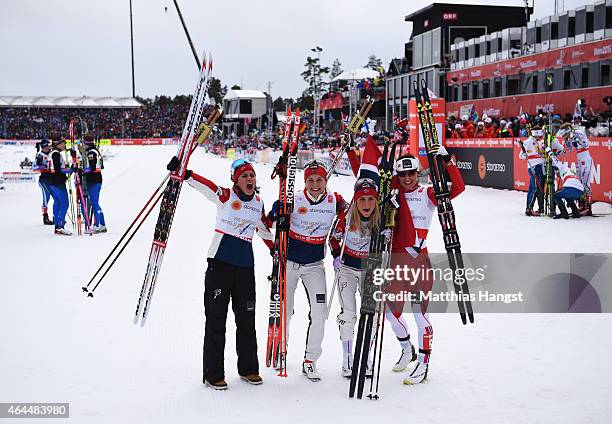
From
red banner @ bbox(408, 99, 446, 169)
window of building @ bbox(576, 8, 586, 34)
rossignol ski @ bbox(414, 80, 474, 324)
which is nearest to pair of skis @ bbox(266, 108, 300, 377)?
rossignol ski @ bbox(414, 80, 474, 324)

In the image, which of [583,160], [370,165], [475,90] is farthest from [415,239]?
[475,90]

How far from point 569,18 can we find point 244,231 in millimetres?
24196

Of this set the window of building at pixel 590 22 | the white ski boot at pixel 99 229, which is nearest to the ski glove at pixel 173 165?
the white ski boot at pixel 99 229

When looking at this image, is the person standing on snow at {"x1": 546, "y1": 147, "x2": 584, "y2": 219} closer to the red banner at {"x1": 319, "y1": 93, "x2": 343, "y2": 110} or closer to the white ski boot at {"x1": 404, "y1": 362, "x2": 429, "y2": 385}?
the white ski boot at {"x1": 404, "y1": 362, "x2": 429, "y2": 385}

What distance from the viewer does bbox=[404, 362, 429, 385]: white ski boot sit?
5.45m

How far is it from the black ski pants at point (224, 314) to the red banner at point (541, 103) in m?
20.4

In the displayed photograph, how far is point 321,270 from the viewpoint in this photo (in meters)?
5.68

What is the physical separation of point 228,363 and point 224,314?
0.76m

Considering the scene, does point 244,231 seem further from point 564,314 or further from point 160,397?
point 564,314

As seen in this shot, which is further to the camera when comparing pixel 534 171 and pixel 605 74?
pixel 605 74

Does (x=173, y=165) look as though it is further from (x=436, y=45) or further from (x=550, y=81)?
(x=436, y=45)

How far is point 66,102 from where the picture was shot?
99.8m

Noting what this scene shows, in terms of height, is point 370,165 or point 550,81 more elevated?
point 550,81

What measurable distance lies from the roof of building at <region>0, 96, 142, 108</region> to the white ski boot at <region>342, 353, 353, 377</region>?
97.6 meters
